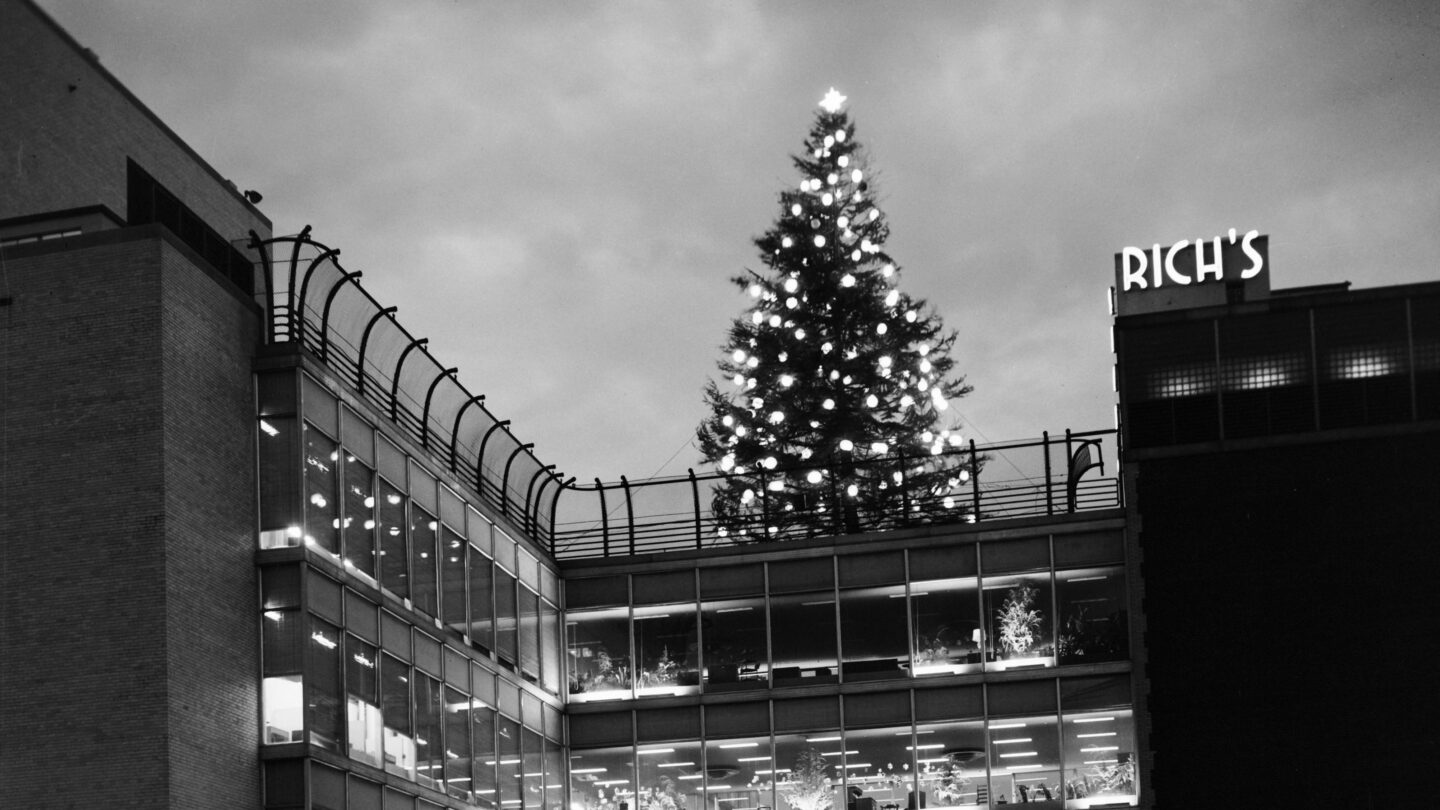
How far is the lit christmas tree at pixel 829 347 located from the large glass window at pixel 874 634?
18341mm

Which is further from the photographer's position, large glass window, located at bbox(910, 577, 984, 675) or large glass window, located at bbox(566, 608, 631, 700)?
large glass window, located at bbox(566, 608, 631, 700)

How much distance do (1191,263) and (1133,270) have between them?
1252 mm

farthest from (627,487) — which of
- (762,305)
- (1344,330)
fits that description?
(762,305)

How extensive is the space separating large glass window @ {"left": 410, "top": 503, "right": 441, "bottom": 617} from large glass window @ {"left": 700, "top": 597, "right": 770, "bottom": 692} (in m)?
8.74

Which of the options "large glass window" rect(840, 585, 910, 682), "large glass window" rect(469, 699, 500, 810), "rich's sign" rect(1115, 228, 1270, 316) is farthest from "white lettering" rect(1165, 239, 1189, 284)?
"large glass window" rect(469, 699, 500, 810)

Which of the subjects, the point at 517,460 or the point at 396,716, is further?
the point at 517,460

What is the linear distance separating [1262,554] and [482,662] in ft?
51.6

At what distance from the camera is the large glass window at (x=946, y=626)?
4350 cm

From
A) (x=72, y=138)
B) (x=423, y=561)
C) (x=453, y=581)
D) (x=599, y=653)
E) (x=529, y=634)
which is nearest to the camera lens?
(x=423, y=561)

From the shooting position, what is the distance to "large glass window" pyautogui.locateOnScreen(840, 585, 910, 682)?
43.9 metres

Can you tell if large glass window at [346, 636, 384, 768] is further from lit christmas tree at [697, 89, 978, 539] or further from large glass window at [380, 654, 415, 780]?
lit christmas tree at [697, 89, 978, 539]

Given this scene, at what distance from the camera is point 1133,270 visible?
44.4 m

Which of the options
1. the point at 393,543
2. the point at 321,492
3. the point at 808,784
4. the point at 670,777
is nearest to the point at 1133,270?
the point at 808,784

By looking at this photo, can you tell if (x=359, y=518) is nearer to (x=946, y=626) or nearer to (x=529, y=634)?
(x=529, y=634)
